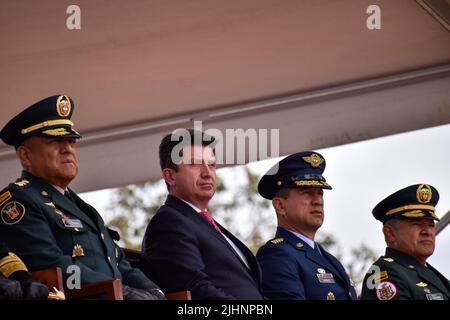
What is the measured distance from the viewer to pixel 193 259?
4816 mm

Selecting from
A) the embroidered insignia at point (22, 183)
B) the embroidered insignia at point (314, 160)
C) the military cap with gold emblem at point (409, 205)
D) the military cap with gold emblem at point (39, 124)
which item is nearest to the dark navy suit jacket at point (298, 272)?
the embroidered insignia at point (314, 160)

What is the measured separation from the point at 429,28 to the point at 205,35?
1164 mm

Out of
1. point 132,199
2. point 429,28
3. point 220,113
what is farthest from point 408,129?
point 132,199

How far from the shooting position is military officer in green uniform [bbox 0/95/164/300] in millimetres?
4324

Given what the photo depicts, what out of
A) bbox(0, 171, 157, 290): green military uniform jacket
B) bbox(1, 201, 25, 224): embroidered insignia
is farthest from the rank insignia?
bbox(1, 201, 25, 224): embroidered insignia

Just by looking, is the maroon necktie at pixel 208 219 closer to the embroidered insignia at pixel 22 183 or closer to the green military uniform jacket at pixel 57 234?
the green military uniform jacket at pixel 57 234

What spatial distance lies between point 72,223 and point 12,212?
28cm

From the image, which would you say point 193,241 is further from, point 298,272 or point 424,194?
point 424,194

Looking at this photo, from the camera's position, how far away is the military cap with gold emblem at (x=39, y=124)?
15.8ft

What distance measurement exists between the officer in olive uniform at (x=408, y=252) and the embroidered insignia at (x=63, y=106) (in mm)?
1742

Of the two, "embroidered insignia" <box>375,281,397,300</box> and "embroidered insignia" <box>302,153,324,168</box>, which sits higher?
"embroidered insignia" <box>302,153,324,168</box>

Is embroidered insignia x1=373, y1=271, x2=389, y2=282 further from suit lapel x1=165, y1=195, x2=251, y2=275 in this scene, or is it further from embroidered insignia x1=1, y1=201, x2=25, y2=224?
embroidered insignia x1=1, y1=201, x2=25, y2=224

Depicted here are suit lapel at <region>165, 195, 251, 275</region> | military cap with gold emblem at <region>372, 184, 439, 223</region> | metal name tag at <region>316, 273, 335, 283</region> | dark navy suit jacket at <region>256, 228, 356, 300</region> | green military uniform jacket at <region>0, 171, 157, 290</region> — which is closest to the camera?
green military uniform jacket at <region>0, 171, 157, 290</region>
